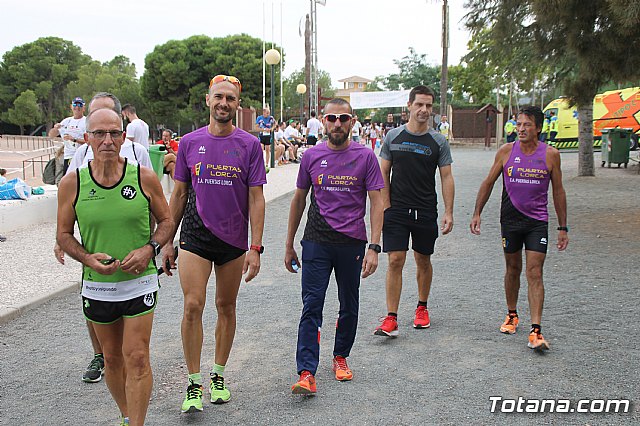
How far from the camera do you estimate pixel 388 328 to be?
5980mm

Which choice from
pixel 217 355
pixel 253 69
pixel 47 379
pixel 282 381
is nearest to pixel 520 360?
pixel 282 381

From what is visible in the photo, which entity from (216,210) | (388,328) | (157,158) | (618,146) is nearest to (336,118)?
(216,210)

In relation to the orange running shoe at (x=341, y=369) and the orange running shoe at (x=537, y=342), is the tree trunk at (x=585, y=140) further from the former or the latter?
the orange running shoe at (x=341, y=369)

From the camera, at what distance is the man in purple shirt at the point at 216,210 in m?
4.53

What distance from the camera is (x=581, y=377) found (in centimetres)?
502

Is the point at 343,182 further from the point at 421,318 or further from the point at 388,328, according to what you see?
the point at 421,318

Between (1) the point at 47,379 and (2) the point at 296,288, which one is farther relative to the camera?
(2) the point at 296,288

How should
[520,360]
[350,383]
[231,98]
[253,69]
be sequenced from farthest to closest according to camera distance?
[253,69] < [520,360] < [350,383] < [231,98]

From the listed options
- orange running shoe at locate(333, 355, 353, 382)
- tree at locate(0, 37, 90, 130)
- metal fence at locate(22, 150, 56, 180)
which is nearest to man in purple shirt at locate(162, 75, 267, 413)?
orange running shoe at locate(333, 355, 353, 382)

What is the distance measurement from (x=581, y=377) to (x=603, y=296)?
2529 millimetres

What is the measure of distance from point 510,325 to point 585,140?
16.3 m

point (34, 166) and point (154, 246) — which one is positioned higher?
point (154, 246)

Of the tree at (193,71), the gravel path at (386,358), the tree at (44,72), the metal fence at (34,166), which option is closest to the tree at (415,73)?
the tree at (193,71)

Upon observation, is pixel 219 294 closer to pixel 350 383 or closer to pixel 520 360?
pixel 350 383
